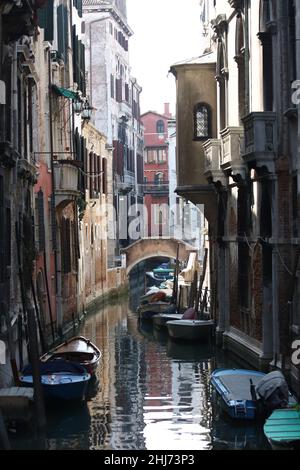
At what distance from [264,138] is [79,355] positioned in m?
5.47

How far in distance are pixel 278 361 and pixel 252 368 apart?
5.40 ft

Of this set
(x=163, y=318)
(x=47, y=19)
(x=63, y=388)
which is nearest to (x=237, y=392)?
(x=63, y=388)

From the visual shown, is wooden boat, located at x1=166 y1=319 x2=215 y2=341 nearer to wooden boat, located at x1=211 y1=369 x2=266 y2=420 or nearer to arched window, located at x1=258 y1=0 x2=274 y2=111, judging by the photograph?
wooden boat, located at x1=211 y1=369 x2=266 y2=420

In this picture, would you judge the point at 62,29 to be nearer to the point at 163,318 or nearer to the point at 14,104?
the point at 163,318

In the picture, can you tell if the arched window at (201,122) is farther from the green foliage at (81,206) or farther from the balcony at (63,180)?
the green foliage at (81,206)

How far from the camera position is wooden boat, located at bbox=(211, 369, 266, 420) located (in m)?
13.1

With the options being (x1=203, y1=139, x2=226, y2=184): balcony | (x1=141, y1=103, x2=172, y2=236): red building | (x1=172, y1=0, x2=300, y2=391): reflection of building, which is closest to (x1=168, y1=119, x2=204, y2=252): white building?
(x1=141, y1=103, x2=172, y2=236): red building

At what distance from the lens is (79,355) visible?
17.6m

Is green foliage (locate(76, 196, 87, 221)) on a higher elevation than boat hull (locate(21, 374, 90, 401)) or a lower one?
higher

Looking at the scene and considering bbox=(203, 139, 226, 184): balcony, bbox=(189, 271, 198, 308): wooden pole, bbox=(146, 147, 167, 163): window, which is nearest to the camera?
bbox=(203, 139, 226, 184): balcony

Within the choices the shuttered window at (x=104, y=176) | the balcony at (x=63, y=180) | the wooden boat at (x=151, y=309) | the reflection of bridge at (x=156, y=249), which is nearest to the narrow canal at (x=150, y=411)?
the balcony at (x=63, y=180)

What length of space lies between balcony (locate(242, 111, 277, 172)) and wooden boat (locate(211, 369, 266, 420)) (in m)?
3.59
